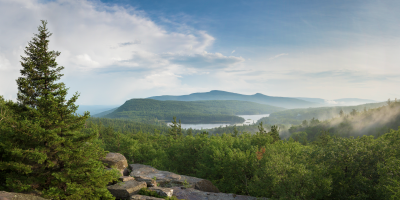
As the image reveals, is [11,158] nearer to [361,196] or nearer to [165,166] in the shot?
[361,196]

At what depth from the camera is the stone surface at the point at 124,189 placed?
17998mm

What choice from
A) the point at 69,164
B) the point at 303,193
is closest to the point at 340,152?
the point at 303,193

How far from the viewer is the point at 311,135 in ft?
553

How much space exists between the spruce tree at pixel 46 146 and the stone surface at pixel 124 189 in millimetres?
2942

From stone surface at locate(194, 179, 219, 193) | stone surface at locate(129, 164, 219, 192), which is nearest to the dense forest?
stone surface at locate(194, 179, 219, 193)

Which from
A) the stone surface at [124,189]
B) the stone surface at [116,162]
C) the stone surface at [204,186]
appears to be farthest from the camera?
the stone surface at [116,162]

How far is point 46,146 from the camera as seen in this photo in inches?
551

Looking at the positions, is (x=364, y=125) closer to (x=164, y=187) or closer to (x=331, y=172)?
(x=331, y=172)

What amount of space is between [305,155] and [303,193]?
11.6 m

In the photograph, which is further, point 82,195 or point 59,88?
point 59,88

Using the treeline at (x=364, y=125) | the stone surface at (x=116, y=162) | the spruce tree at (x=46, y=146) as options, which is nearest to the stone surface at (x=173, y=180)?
the stone surface at (x=116, y=162)

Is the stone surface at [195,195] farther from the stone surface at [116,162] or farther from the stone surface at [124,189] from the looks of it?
the stone surface at [116,162]

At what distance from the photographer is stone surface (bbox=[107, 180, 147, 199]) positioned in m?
18.0

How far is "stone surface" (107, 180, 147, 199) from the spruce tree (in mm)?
2942
